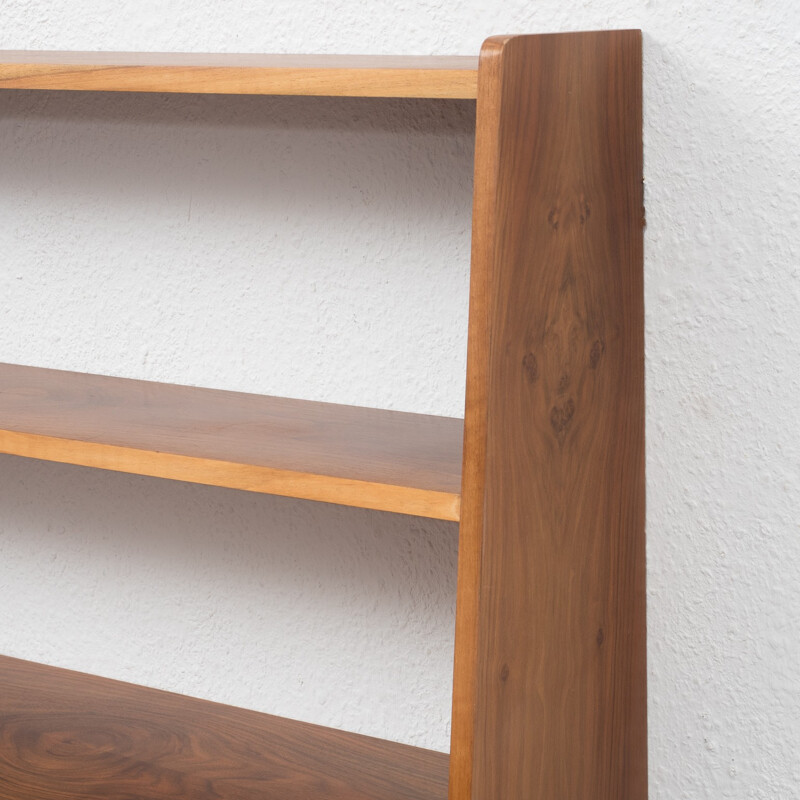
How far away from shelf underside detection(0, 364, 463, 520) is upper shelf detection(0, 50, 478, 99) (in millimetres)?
313

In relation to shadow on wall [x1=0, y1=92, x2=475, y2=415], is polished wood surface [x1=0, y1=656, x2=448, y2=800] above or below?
below

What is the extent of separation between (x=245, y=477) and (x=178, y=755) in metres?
0.43

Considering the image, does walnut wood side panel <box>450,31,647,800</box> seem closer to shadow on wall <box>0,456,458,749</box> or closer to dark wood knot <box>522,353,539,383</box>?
dark wood knot <box>522,353,539,383</box>

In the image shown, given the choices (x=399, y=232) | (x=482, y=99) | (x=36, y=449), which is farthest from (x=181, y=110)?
(x=482, y=99)

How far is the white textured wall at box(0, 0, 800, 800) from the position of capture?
1.03 m

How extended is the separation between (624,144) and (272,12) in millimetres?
456

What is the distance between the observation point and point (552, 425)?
85 cm

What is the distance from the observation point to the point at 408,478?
876 millimetres

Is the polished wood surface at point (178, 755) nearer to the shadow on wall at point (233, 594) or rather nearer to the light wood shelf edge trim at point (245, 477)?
the shadow on wall at point (233, 594)

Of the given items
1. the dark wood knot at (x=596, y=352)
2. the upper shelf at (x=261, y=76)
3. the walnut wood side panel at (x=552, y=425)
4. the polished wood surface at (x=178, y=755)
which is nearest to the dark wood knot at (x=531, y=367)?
the walnut wood side panel at (x=552, y=425)

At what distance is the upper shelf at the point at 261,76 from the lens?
81cm

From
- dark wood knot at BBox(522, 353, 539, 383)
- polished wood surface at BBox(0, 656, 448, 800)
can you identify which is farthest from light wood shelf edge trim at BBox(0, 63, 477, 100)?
polished wood surface at BBox(0, 656, 448, 800)

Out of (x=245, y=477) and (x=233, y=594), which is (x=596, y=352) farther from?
(x=233, y=594)

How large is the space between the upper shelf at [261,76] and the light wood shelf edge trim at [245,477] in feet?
1.03
